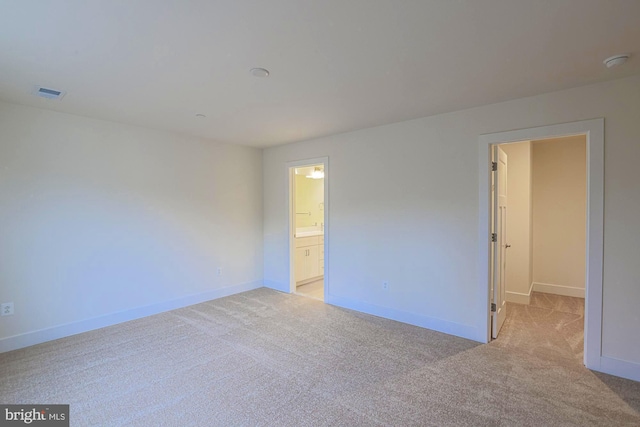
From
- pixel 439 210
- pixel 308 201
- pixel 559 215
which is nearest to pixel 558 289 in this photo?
pixel 559 215

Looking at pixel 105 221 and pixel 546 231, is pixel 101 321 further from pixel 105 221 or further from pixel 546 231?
pixel 546 231

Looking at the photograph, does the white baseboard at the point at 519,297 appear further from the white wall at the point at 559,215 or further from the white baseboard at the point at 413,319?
the white baseboard at the point at 413,319

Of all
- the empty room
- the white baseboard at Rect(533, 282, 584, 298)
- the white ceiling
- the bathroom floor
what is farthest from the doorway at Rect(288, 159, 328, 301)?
the white baseboard at Rect(533, 282, 584, 298)

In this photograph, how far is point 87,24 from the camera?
169cm

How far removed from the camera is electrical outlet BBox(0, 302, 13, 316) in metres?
2.97

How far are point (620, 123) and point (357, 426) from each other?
3115 millimetres

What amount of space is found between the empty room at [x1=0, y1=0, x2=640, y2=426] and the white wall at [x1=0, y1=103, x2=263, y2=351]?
22 mm

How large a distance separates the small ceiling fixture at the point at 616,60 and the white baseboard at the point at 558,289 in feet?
13.2

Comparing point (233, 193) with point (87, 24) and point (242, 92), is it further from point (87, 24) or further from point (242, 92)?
point (87, 24)


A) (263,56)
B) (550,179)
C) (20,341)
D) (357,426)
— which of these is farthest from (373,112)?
(20,341)

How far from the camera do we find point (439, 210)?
3424 mm

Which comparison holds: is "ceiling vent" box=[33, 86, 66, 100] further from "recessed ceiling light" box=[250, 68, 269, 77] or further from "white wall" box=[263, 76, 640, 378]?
"white wall" box=[263, 76, 640, 378]

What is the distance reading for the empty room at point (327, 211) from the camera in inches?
73.8

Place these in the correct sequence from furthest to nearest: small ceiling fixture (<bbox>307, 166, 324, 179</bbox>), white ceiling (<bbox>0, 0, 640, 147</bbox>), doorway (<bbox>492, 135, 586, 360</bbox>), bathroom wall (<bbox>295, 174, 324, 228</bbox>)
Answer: bathroom wall (<bbox>295, 174, 324, 228</bbox>), small ceiling fixture (<bbox>307, 166, 324, 179</bbox>), doorway (<bbox>492, 135, 586, 360</bbox>), white ceiling (<bbox>0, 0, 640, 147</bbox>)
